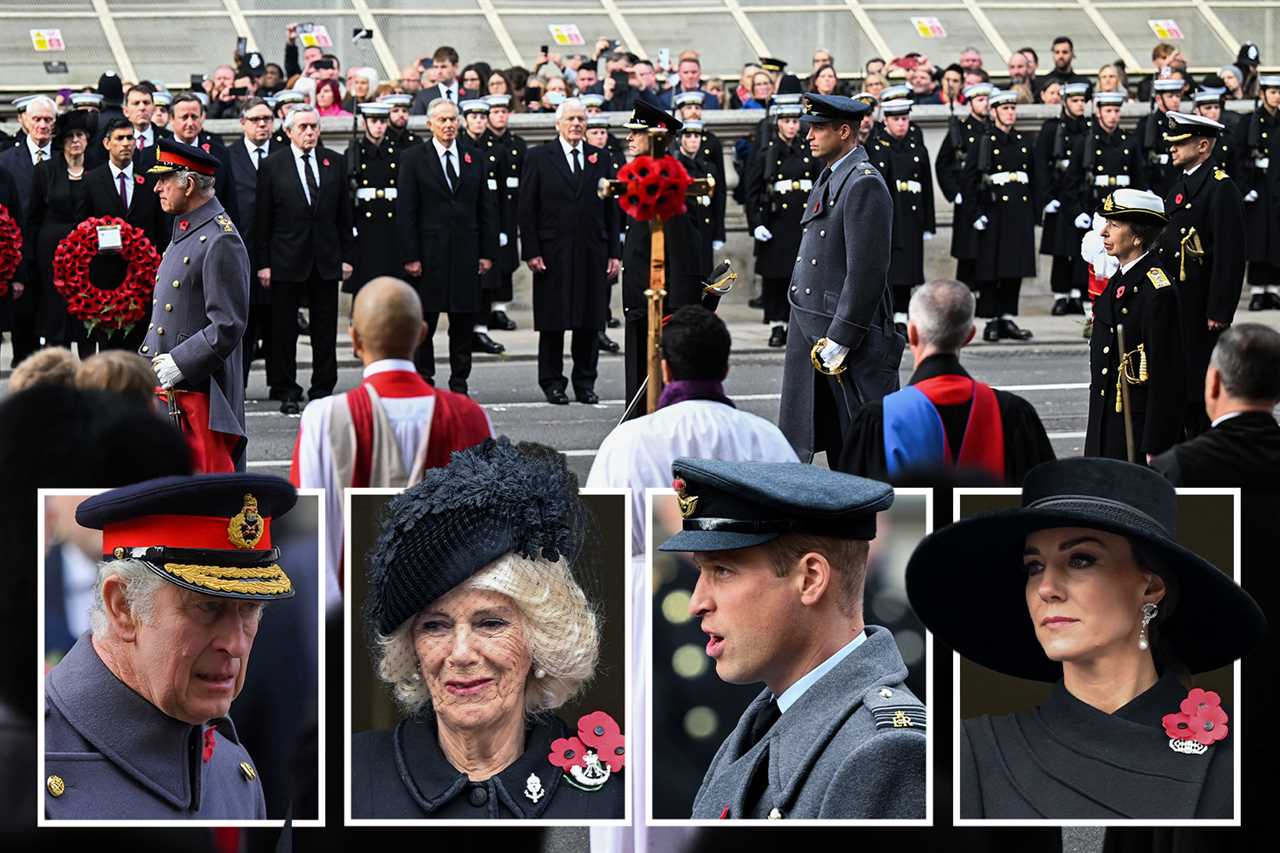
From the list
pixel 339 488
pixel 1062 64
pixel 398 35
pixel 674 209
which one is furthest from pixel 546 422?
pixel 398 35

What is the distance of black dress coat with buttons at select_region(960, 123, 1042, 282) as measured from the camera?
73.8 ft

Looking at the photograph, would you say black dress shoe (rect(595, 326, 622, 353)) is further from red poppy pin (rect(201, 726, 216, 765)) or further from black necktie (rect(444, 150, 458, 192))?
red poppy pin (rect(201, 726, 216, 765))

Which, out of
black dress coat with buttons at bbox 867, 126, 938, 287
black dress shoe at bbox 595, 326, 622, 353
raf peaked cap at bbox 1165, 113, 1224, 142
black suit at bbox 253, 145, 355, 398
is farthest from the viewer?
black dress coat with buttons at bbox 867, 126, 938, 287

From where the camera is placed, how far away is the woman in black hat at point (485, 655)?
4.12m

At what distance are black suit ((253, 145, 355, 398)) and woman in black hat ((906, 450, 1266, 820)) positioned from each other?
12757 mm

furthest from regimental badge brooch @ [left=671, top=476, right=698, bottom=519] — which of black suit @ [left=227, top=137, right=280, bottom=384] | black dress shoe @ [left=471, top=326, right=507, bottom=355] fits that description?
black dress shoe @ [left=471, top=326, right=507, bottom=355]

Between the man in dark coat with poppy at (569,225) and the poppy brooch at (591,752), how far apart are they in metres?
13.1

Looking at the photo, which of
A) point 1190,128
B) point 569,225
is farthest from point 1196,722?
point 569,225

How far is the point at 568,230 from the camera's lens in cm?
1764

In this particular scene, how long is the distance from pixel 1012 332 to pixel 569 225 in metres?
5.35

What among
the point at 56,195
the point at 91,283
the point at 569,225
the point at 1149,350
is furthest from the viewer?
the point at 569,225

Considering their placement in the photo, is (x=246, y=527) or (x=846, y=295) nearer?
(x=246, y=527)

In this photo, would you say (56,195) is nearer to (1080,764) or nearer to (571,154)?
(571,154)

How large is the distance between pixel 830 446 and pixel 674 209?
1.37 metres
